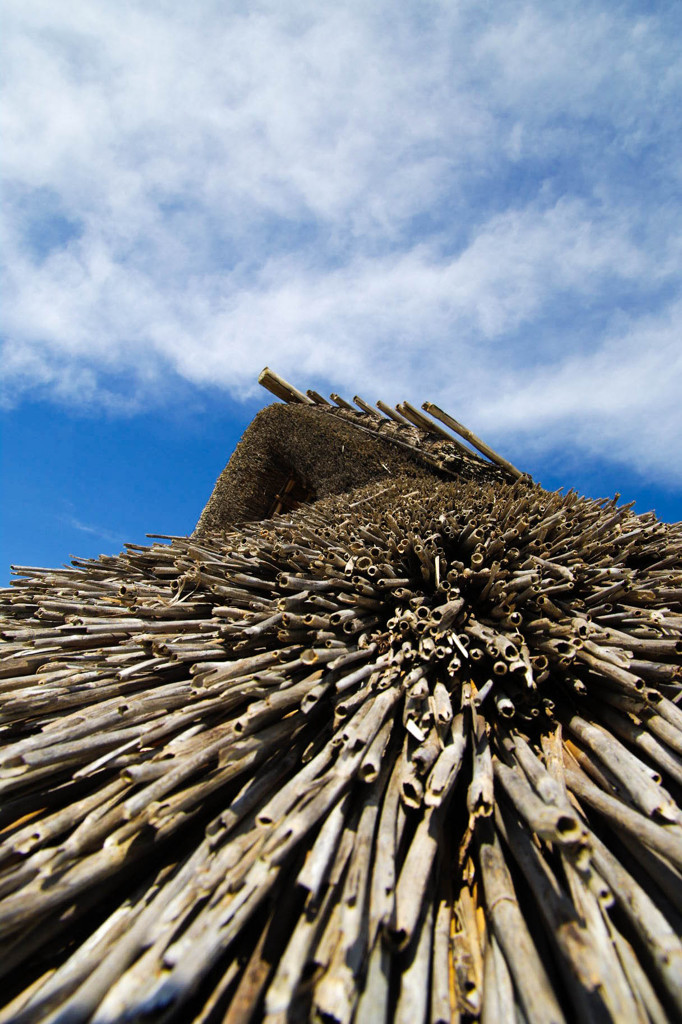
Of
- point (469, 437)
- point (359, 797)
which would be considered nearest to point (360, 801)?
point (359, 797)

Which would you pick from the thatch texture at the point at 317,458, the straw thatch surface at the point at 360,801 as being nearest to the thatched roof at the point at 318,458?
the thatch texture at the point at 317,458

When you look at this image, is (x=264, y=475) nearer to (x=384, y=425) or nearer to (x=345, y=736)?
(x=384, y=425)

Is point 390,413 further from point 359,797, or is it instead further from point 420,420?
point 359,797

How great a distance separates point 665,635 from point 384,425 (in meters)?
5.40

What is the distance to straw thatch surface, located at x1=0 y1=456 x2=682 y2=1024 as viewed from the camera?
102cm

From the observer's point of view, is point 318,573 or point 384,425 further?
point 384,425

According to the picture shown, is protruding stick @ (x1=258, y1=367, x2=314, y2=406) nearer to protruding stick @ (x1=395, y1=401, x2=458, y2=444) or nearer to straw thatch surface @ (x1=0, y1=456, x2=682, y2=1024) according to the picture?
protruding stick @ (x1=395, y1=401, x2=458, y2=444)

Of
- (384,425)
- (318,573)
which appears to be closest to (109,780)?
(318,573)

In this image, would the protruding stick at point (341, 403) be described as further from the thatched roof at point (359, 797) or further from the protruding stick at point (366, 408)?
the thatched roof at point (359, 797)

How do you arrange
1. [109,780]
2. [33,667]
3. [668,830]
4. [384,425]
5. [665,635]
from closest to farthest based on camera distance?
[668,830] → [109,780] → [665,635] → [33,667] → [384,425]

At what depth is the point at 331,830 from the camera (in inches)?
47.7

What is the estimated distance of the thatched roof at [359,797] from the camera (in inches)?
40.2

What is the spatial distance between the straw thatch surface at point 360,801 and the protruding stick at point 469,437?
369 centimetres

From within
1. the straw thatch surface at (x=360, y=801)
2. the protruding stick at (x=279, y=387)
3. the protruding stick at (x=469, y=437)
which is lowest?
the straw thatch surface at (x=360, y=801)
